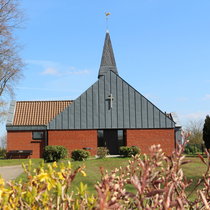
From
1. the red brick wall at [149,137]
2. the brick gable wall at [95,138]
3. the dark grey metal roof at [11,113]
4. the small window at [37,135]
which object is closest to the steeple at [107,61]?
the brick gable wall at [95,138]

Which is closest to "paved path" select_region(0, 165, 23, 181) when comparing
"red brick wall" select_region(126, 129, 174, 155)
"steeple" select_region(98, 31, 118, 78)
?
"red brick wall" select_region(126, 129, 174, 155)

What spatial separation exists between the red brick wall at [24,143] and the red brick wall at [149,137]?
8372 mm

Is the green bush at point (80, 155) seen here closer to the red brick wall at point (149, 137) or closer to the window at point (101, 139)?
the red brick wall at point (149, 137)

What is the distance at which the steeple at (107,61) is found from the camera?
115 feet

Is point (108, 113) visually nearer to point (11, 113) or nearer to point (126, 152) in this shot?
point (126, 152)

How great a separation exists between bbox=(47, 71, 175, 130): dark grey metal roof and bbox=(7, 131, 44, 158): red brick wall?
319 cm

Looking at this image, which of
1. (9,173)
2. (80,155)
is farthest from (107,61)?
(9,173)

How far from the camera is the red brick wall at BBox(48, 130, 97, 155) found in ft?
93.5

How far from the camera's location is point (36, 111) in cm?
3322

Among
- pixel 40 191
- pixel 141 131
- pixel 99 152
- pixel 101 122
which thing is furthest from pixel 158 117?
pixel 40 191

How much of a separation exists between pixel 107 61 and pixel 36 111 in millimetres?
9149

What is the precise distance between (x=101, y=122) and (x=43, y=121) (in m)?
6.57

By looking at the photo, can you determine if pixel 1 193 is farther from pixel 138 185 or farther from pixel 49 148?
pixel 49 148

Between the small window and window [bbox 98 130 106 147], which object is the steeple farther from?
the small window
